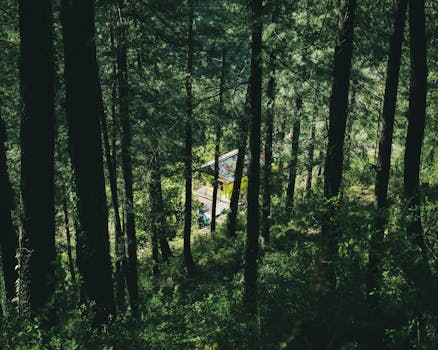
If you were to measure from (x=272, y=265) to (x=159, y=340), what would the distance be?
935cm

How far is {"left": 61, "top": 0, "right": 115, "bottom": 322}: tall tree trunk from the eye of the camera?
16.6 ft

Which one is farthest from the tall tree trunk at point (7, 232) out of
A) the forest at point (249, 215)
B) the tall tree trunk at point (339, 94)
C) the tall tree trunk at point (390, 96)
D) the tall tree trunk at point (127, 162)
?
the tall tree trunk at point (390, 96)

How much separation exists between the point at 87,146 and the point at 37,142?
0.67 metres

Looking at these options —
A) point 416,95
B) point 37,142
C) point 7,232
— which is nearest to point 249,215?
point 416,95

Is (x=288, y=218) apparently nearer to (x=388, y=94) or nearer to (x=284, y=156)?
(x=284, y=156)

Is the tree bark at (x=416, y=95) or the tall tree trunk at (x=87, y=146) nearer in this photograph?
the tall tree trunk at (x=87, y=146)

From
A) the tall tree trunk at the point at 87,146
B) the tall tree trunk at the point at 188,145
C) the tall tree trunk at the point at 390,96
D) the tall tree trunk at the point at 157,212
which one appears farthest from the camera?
the tall tree trunk at the point at 157,212

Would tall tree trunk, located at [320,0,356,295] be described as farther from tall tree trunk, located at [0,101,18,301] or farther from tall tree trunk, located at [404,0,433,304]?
tall tree trunk, located at [0,101,18,301]

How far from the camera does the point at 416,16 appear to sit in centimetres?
800

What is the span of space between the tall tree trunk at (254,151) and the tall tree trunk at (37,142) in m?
5.08

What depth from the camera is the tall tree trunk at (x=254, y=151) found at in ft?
31.4

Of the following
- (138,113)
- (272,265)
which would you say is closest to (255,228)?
(272,265)

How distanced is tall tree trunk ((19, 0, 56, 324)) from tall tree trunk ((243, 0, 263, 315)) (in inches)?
200

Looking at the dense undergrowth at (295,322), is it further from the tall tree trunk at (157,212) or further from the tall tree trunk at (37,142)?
the tall tree trunk at (157,212)
